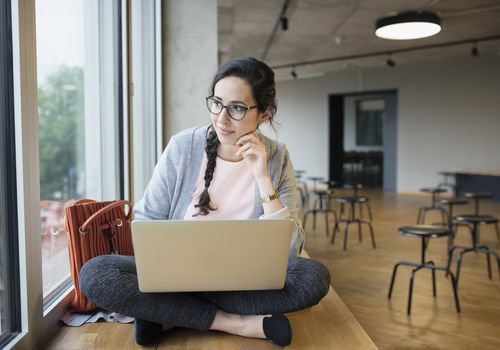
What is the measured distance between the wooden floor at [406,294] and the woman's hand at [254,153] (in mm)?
1545

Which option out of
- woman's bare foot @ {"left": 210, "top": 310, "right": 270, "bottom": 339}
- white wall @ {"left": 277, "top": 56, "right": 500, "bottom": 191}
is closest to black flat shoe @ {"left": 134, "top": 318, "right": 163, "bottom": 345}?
woman's bare foot @ {"left": 210, "top": 310, "right": 270, "bottom": 339}

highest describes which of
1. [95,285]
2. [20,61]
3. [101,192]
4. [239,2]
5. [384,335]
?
[239,2]

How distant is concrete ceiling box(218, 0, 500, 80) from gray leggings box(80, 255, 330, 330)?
4.91 metres

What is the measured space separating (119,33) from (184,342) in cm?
187

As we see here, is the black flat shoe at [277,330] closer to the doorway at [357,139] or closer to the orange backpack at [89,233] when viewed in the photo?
the orange backpack at [89,233]

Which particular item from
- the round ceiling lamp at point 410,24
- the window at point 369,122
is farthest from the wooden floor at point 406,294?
the window at point 369,122

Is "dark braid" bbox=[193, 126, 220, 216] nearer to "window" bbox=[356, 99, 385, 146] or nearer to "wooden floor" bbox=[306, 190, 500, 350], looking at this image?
"wooden floor" bbox=[306, 190, 500, 350]

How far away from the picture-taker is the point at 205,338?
64.8 inches

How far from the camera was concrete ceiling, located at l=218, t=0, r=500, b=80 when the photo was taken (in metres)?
6.38

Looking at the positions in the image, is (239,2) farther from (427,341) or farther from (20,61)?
(20,61)

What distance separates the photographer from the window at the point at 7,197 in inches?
55.5

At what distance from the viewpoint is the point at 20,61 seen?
1409 millimetres

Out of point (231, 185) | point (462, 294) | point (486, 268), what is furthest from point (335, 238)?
point (231, 185)

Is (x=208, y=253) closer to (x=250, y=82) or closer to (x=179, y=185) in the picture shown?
(x=179, y=185)
